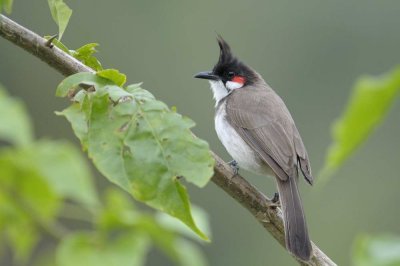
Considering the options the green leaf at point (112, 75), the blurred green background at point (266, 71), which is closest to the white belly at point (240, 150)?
the green leaf at point (112, 75)

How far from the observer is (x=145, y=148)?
1851 millimetres

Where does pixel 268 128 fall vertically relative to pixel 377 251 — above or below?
below

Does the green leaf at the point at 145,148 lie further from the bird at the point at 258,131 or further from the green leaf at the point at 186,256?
the bird at the point at 258,131

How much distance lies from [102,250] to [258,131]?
2.85 m

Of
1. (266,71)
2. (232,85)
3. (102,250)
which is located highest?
(102,250)

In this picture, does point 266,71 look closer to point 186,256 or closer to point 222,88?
point 222,88

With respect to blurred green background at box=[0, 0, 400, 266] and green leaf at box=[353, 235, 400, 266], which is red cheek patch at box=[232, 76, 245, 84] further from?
blurred green background at box=[0, 0, 400, 266]

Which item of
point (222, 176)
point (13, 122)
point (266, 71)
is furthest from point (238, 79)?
point (266, 71)

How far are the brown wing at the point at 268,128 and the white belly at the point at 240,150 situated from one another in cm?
4

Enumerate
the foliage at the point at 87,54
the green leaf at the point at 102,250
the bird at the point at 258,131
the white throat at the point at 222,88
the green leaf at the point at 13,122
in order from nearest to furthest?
the green leaf at the point at 13,122 < the green leaf at the point at 102,250 < the foliage at the point at 87,54 < the bird at the point at 258,131 < the white throat at the point at 222,88

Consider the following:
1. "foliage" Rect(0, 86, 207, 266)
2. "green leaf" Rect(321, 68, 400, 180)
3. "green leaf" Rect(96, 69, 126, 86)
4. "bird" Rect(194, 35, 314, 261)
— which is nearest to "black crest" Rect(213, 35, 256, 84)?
"bird" Rect(194, 35, 314, 261)

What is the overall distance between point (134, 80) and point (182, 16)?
2.72 metres

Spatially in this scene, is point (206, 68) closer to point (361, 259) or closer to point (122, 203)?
point (122, 203)

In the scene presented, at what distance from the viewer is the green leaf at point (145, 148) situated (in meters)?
1.72
